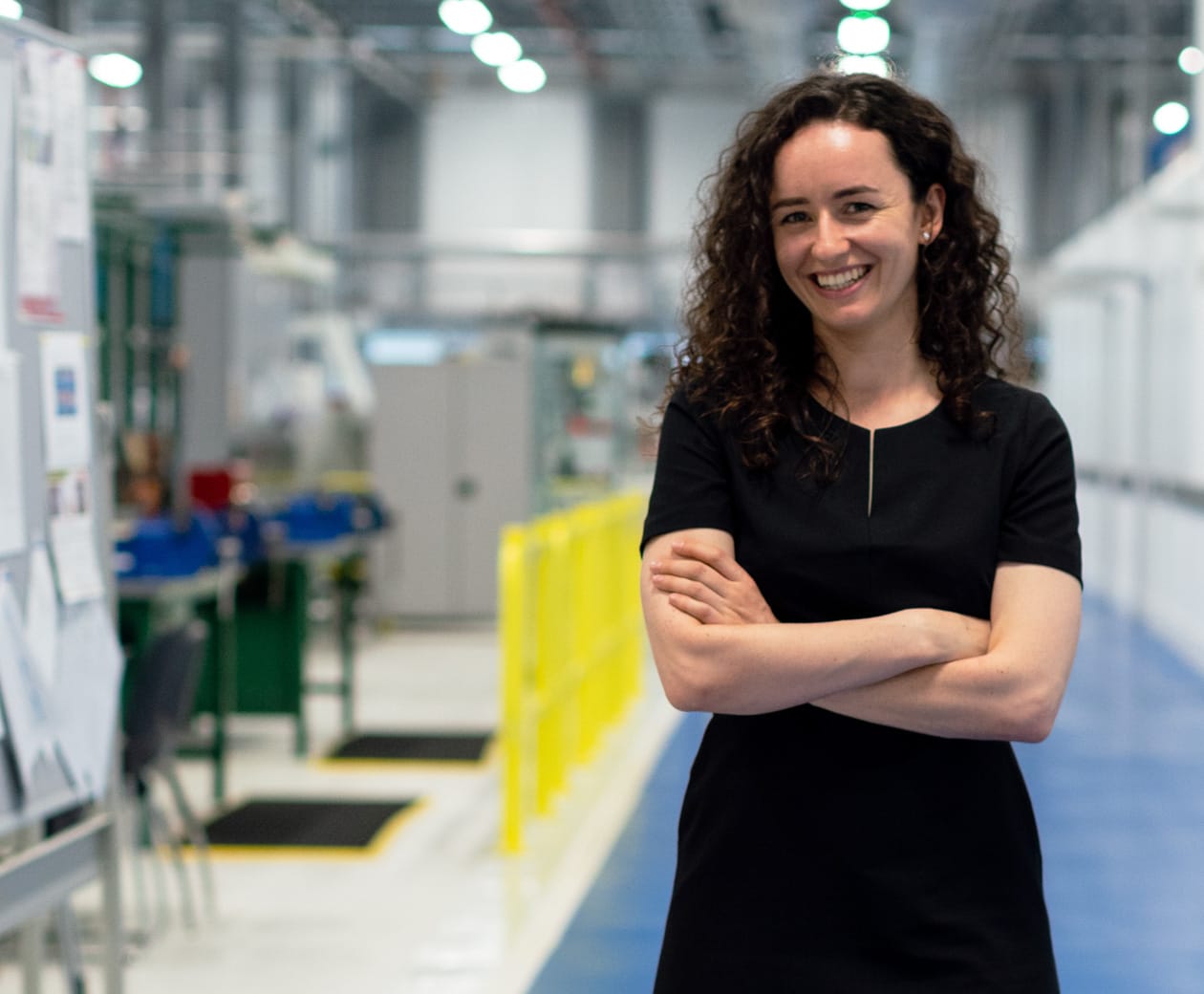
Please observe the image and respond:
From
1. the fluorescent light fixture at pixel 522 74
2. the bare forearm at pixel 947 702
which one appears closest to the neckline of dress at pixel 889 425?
the bare forearm at pixel 947 702

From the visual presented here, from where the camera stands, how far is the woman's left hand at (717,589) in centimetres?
162

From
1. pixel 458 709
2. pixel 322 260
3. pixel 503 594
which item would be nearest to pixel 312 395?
pixel 322 260

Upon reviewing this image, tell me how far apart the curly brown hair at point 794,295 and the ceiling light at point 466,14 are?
11370mm

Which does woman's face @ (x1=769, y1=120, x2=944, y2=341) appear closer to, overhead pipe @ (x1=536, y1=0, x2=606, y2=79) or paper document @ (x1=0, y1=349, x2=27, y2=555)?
paper document @ (x1=0, y1=349, x2=27, y2=555)

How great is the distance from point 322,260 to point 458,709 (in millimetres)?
4377

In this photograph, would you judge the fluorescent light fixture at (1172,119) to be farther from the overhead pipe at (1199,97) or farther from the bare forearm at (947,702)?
the bare forearm at (947,702)

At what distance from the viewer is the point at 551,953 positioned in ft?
14.8

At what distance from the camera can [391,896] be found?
17.5ft

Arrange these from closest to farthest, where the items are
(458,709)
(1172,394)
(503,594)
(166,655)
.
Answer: (166,655)
(503,594)
(458,709)
(1172,394)

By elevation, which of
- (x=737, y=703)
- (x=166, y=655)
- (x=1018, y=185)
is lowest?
(x=166, y=655)

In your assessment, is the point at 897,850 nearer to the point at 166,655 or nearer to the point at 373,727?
the point at 166,655

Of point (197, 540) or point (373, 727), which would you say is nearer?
point (197, 540)

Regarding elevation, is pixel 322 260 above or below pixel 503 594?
above

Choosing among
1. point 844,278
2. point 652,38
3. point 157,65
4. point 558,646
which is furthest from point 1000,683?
point 652,38
